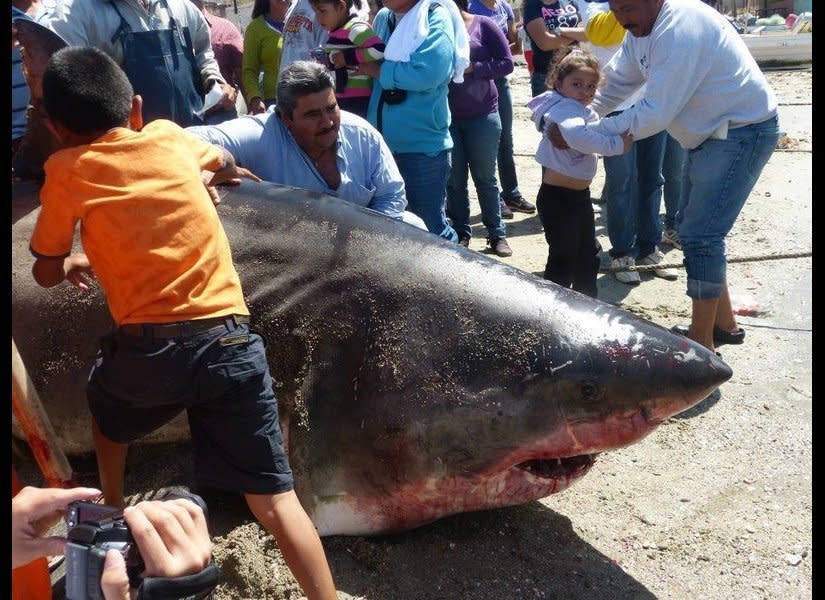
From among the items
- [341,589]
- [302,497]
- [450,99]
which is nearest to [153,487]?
[302,497]

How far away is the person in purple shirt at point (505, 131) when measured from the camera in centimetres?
647

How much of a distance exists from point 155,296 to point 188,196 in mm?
283

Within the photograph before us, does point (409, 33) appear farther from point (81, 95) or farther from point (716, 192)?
point (81, 95)

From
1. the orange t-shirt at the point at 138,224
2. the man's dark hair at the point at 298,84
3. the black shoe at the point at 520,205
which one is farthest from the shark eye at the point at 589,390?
the black shoe at the point at 520,205

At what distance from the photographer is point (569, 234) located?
4.50 metres

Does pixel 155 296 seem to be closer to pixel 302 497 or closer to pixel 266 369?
pixel 266 369

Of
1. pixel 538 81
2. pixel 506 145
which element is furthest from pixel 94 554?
pixel 538 81

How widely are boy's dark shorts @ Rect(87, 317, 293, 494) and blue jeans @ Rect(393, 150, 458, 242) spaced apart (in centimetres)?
235

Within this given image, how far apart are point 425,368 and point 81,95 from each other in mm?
1244

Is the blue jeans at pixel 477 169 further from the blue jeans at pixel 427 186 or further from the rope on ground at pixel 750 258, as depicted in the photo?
the blue jeans at pixel 427 186

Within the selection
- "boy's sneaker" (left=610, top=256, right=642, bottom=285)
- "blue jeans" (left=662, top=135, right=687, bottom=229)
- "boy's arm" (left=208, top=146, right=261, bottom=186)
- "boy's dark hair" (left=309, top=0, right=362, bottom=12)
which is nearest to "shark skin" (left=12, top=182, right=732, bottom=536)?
"boy's arm" (left=208, top=146, right=261, bottom=186)

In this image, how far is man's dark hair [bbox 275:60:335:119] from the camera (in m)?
3.49

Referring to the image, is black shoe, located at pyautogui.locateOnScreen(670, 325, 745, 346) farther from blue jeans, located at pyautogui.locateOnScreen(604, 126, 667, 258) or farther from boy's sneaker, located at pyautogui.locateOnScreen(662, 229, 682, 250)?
boy's sneaker, located at pyautogui.locateOnScreen(662, 229, 682, 250)

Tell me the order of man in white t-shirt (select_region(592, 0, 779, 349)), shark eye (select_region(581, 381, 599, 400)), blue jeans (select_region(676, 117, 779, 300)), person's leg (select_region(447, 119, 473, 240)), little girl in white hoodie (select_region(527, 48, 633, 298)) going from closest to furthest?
shark eye (select_region(581, 381, 599, 400)), man in white t-shirt (select_region(592, 0, 779, 349)), blue jeans (select_region(676, 117, 779, 300)), little girl in white hoodie (select_region(527, 48, 633, 298)), person's leg (select_region(447, 119, 473, 240))
